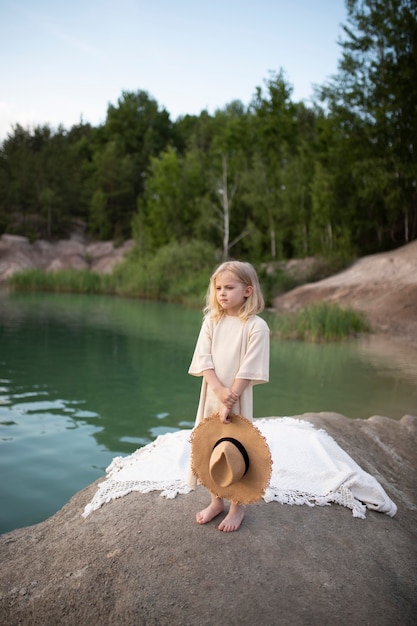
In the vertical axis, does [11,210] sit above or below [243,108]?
below

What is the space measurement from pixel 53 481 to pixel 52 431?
1373 millimetres

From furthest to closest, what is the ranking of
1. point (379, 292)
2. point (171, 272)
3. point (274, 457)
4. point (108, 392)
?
point (171, 272)
point (379, 292)
point (108, 392)
point (274, 457)

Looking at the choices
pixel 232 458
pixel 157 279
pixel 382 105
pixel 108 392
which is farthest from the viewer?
pixel 157 279

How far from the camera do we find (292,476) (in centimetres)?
343

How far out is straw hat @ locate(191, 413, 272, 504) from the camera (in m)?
2.65

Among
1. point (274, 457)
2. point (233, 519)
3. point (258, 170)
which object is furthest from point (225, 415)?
point (258, 170)

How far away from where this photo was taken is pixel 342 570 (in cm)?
251

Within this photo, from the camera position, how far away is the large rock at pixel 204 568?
7.25 ft

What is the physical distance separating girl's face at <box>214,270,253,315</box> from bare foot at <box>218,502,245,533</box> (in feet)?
3.51

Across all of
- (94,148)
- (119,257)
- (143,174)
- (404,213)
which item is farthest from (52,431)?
(94,148)

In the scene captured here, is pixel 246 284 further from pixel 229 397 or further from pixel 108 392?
pixel 108 392

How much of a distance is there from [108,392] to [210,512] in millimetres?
5116

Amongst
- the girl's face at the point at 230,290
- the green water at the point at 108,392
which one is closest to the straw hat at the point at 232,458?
the girl's face at the point at 230,290

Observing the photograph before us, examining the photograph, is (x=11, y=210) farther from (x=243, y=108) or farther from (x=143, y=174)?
(x=243, y=108)
